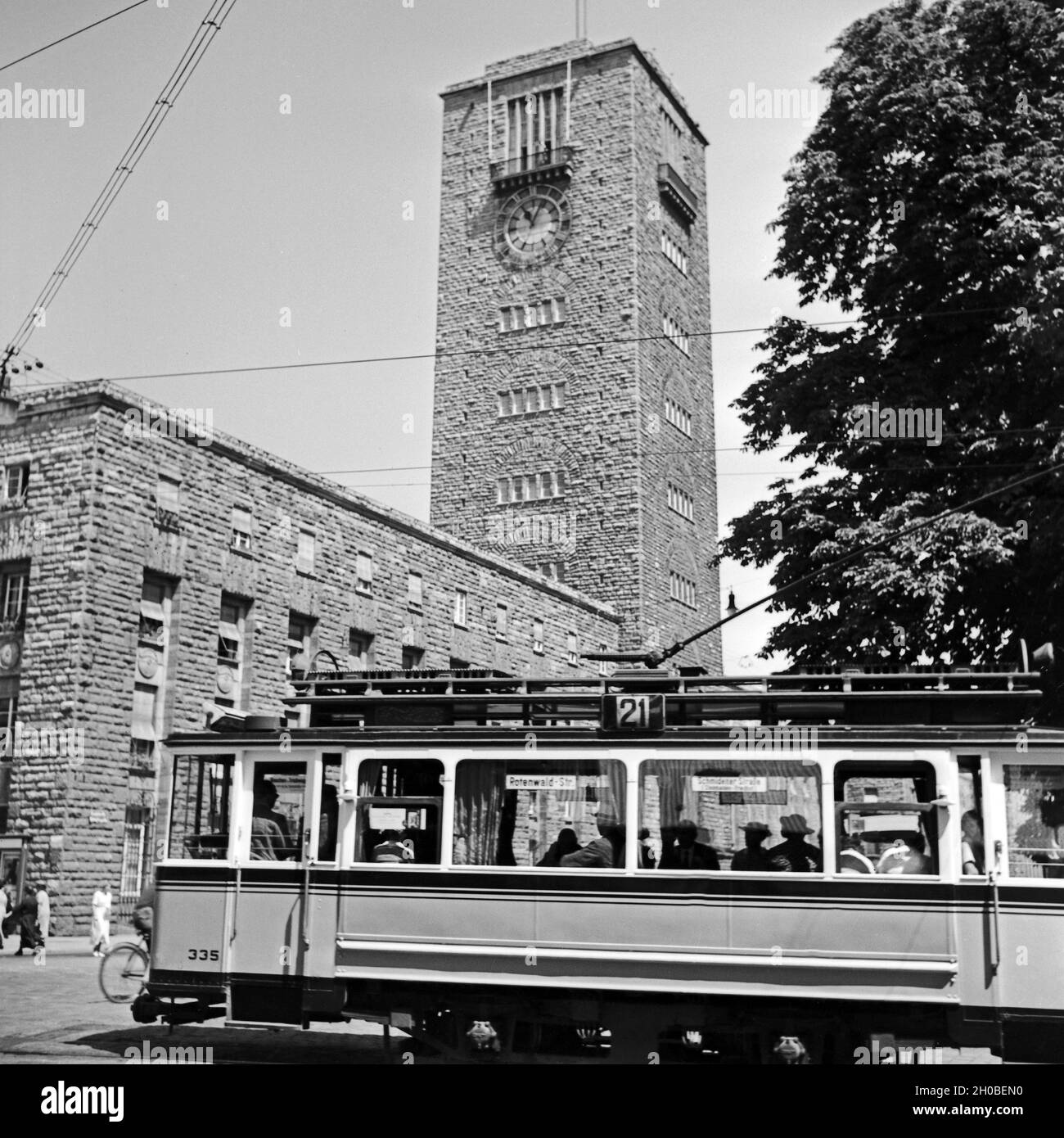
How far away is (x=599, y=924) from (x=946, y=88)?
15365 mm

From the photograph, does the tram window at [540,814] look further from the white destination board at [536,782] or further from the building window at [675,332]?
the building window at [675,332]

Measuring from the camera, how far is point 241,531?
1357 inches

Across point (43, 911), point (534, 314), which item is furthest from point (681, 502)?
point (43, 911)

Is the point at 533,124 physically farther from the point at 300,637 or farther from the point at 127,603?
the point at 127,603

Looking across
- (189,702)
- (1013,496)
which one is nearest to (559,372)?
(189,702)

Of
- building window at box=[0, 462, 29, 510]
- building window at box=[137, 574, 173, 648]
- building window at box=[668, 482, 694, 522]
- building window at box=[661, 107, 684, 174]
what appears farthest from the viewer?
building window at box=[661, 107, 684, 174]

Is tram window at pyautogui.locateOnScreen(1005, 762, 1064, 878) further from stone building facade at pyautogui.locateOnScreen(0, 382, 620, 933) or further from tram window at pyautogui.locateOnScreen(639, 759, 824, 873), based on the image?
stone building facade at pyautogui.locateOnScreen(0, 382, 620, 933)

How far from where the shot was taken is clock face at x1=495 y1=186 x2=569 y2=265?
60875 mm

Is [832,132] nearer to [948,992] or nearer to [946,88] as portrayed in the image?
[946,88]

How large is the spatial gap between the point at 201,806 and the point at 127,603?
19.6m

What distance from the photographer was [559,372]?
2347 inches

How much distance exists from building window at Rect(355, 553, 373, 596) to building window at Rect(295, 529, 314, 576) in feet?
6.71

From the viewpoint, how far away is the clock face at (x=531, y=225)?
60875 mm

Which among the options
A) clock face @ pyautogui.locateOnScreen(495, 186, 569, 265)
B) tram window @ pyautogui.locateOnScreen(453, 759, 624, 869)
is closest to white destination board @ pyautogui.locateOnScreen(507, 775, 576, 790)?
tram window @ pyautogui.locateOnScreen(453, 759, 624, 869)
